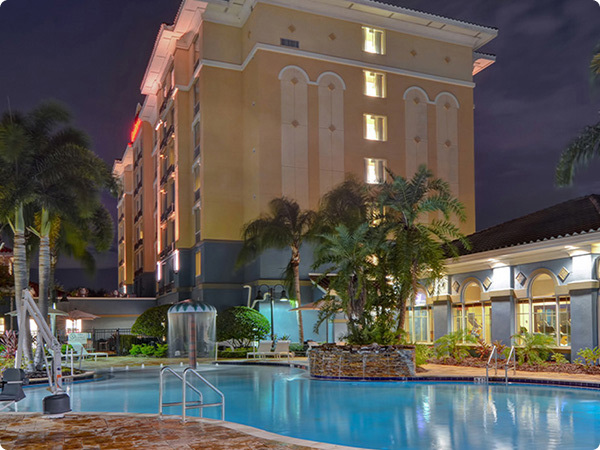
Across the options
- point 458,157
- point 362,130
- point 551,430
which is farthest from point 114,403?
point 458,157

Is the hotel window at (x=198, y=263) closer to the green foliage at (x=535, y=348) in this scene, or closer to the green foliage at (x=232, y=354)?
the green foliage at (x=232, y=354)

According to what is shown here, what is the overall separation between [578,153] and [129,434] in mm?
14374

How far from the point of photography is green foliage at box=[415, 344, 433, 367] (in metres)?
20.9

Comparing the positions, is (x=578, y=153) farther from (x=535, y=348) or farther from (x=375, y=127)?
(x=375, y=127)

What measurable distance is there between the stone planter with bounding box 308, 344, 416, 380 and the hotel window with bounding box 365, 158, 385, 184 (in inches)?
861

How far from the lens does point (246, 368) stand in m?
25.5

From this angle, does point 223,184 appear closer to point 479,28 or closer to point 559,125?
point 479,28

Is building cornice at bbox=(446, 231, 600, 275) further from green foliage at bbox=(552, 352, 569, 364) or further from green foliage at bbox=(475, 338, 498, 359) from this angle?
green foliage at bbox=(552, 352, 569, 364)

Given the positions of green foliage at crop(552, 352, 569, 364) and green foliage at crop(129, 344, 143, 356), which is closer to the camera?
green foliage at crop(552, 352, 569, 364)

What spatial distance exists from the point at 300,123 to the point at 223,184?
573 centimetres

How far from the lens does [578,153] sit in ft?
60.3

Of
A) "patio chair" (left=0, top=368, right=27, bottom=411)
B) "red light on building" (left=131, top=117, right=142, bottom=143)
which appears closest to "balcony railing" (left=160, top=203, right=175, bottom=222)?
"red light on building" (left=131, top=117, right=142, bottom=143)

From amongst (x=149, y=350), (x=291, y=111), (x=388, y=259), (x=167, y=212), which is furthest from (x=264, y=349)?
(x=167, y=212)

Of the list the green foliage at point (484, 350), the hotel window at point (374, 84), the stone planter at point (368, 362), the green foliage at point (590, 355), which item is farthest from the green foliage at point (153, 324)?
the green foliage at point (590, 355)
